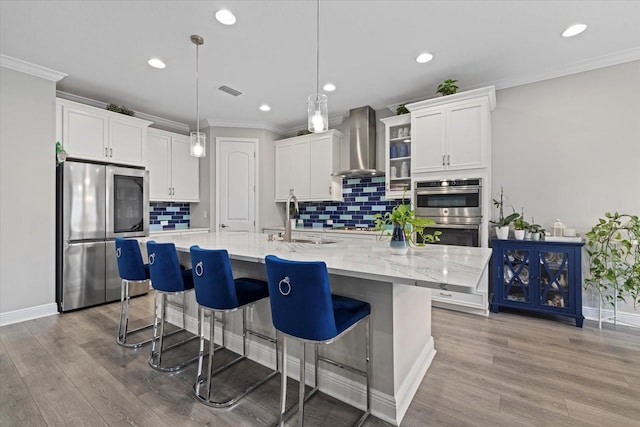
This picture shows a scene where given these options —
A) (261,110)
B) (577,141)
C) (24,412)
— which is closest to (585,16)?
(577,141)

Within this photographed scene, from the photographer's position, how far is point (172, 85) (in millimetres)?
3547

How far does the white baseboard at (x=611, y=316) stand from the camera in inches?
110

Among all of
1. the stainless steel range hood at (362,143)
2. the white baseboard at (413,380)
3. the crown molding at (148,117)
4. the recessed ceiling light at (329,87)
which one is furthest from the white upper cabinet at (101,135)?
the white baseboard at (413,380)

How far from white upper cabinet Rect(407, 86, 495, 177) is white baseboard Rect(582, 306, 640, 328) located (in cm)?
185

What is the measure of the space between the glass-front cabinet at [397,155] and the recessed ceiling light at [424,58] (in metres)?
0.84

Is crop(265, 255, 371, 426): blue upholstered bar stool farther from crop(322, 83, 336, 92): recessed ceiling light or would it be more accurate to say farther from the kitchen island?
crop(322, 83, 336, 92): recessed ceiling light

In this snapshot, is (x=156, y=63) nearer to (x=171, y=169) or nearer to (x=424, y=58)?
(x=171, y=169)

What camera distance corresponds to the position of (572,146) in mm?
3084

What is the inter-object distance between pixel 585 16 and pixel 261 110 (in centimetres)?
374

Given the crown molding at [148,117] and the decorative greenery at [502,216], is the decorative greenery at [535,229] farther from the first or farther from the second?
the crown molding at [148,117]

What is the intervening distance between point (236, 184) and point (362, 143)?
7.50 feet

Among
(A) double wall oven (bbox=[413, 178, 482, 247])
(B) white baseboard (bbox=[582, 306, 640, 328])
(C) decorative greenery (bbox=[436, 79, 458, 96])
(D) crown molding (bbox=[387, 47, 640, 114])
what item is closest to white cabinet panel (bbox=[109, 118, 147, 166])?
(A) double wall oven (bbox=[413, 178, 482, 247])

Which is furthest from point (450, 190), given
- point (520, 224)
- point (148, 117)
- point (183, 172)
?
point (148, 117)

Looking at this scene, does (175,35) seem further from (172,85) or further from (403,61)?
(403,61)
